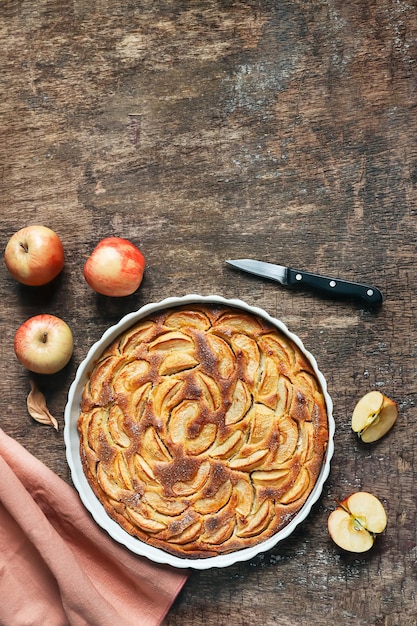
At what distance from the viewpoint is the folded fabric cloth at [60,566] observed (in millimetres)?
2252

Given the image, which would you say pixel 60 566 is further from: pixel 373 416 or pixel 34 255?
pixel 373 416

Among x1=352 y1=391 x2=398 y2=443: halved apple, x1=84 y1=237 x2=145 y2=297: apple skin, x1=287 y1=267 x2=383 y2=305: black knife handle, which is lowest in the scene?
x1=352 y1=391 x2=398 y2=443: halved apple

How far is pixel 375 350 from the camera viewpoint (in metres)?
2.30

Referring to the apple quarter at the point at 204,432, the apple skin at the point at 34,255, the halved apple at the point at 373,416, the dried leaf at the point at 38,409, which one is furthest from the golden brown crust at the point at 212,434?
the apple skin at the point at 34,255

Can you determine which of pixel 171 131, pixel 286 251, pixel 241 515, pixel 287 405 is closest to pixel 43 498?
pixel 241 515

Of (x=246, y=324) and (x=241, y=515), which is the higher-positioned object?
(x=246, y=324)

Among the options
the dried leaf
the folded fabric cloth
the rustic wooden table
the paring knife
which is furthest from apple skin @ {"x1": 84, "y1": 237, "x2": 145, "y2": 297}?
the folded fabric cloth

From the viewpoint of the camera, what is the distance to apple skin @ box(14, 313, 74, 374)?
2275 mm

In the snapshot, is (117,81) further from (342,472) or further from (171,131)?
(342,472)

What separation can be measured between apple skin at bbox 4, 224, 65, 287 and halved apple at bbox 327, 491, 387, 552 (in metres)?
1.29

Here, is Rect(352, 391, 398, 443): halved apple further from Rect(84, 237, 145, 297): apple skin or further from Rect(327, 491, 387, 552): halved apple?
Rect(84, 237, 145, 297): apple skin

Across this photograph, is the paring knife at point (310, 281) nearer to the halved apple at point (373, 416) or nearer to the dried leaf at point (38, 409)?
the halved apple at point (373, 416)

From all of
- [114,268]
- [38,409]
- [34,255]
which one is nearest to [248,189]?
[114,268]

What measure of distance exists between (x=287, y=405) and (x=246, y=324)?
30 centimetres
